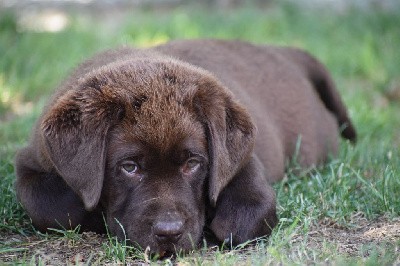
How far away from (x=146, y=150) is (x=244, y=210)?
31.7 inches

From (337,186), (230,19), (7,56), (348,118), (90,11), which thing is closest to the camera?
(337,186)

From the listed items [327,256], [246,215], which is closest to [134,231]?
[246,215]

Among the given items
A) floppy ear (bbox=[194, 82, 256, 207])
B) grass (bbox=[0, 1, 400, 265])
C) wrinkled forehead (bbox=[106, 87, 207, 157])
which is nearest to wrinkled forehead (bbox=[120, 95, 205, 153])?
wrinkled forehead (bbox=[106, 87, 207, 157])

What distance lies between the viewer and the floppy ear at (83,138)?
434 centimetres

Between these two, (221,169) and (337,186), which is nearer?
(221,169)

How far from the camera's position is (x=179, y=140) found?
4.37 meters

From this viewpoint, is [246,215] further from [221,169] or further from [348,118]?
[348,118]

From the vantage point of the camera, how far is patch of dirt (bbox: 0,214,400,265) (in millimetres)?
4480

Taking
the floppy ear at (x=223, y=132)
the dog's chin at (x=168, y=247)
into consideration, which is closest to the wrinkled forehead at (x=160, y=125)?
the floppy ear at (x=223, y=132)

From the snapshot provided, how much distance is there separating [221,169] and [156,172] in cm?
38

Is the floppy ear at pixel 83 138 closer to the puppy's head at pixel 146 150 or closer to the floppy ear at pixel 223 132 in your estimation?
the puppy's head at pixel 146 150

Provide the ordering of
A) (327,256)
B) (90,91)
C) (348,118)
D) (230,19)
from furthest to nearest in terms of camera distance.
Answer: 1. (230,19)
2. (348,118)
3. (90,91)
4. (327,256)

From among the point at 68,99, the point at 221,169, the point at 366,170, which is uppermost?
the point at 68,99

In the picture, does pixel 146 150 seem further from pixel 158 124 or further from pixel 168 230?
pixel 168 230
